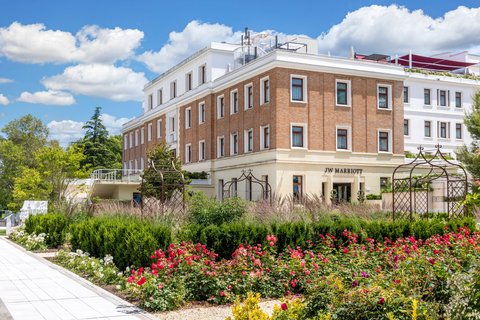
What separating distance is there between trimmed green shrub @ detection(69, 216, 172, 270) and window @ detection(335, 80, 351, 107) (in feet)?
77.7

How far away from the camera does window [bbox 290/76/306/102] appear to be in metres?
35.5

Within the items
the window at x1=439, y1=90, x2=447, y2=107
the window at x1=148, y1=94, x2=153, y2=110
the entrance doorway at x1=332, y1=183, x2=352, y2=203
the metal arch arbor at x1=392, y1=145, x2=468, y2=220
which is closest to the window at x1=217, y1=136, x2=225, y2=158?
the entrance doorway at x1=332, y1=183, x2=352, y2=203

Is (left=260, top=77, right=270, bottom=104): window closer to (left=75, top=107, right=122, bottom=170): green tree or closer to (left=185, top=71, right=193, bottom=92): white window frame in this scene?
(left=185, top=71, right=193, bottom=92): white window frame

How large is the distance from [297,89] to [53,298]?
27.5 metres

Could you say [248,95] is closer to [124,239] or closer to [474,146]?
[474,146]

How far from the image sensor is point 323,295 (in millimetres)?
6766

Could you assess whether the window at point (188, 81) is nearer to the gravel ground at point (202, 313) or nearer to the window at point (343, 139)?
the window at point (343, 139)

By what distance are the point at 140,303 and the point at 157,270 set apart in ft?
2.04

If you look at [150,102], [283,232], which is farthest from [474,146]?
[150,102]

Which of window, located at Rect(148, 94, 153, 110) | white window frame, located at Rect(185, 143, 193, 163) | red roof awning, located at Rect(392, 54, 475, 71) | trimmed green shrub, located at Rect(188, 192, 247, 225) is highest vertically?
red roof awning, located at Rect(392, 54, 475, 71)

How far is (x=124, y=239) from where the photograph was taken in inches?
495

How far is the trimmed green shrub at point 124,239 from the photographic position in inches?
→ 461

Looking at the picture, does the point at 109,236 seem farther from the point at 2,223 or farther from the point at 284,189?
the point at 2,223

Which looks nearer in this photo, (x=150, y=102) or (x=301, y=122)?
(x=301, y=122)
